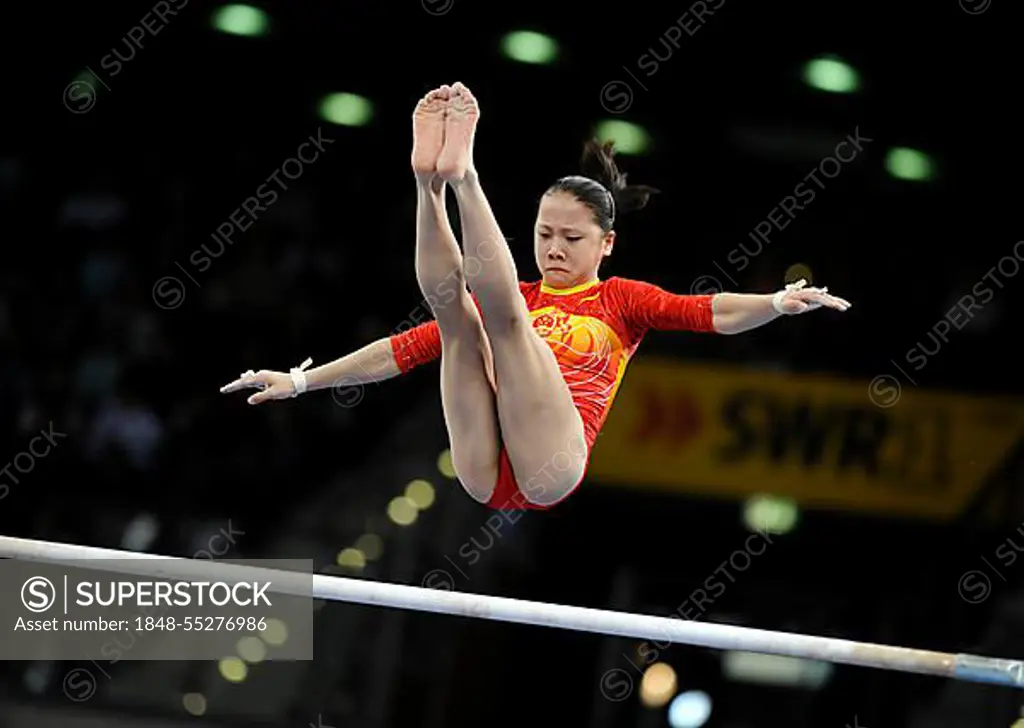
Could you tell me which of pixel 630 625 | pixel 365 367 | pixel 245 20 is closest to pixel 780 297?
pixel 630 625

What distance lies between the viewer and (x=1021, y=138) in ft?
22.5

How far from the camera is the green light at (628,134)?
7008mm

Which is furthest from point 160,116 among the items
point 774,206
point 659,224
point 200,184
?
point 774,206

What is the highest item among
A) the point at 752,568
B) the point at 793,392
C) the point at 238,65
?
the point at 238,65

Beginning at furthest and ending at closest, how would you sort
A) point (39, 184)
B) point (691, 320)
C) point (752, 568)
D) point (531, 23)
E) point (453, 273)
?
1. point (39, 184)
2. point (531, 23)
3. point (752, 568)
4. point (691, 320)
5. point (453, 273)

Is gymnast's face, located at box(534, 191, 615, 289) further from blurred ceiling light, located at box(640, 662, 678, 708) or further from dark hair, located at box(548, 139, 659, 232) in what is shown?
blurred ceiling light, located at box(640, 662, 678, 708)

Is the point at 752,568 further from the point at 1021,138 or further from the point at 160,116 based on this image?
the point at 160,116

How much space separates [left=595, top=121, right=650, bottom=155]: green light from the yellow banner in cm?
109

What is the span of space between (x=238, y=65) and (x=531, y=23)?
1576mm

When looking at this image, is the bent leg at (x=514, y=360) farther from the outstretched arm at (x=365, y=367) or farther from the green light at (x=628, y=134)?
the green light at (x=628, y=134)

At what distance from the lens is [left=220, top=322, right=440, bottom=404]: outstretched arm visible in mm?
4148

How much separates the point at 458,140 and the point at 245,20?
14.5 feet

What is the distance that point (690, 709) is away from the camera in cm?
664

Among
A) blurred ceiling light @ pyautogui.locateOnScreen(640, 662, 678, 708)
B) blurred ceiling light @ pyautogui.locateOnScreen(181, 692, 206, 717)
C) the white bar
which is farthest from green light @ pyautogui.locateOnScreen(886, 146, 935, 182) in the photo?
blurred ceiling light @ pyautogui.locateOnScreen(181, 692, 206, 717)
